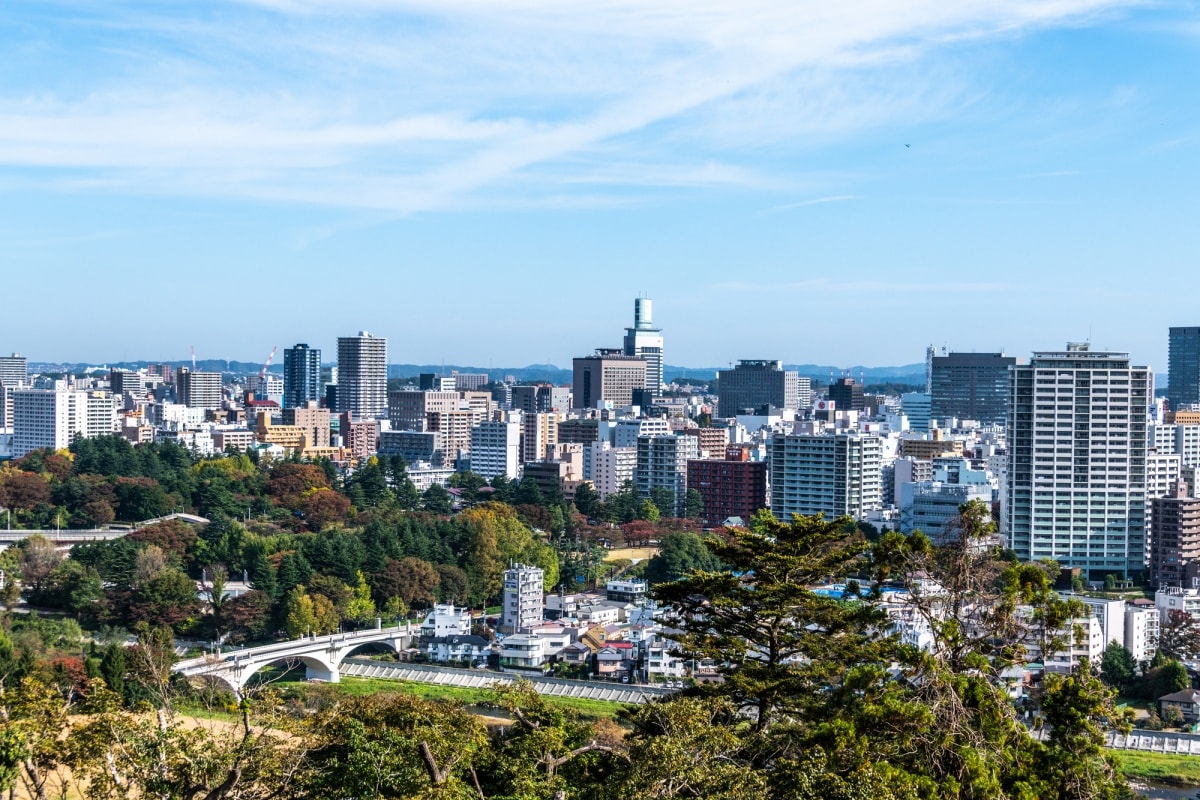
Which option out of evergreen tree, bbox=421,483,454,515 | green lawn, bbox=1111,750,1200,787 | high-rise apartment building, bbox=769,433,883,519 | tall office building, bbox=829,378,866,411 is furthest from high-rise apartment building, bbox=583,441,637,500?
tall office building, bbox=829,378,866,411

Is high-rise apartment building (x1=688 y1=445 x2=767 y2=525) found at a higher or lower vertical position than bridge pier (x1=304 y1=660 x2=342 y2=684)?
higher

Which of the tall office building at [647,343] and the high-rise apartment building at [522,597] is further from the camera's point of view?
the tall office building at [647,343]

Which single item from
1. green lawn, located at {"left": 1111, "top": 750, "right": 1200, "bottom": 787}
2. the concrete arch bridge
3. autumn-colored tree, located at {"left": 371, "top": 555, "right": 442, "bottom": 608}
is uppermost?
autumn-colored tree, located at {"left": 371, "top": 555, "right": 442, "bottom": 608}

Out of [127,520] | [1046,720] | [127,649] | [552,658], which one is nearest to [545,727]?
[1046,720]

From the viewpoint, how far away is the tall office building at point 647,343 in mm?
70981

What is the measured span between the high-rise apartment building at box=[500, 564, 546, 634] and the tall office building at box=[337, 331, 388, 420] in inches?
1576

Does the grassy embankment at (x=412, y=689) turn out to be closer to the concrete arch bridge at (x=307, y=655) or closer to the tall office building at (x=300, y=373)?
the concrete arch bridge at (x=307, y=655)

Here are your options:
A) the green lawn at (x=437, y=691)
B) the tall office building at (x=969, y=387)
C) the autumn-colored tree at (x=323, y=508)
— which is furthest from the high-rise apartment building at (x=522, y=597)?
the tall office building at (x=969, y=387)

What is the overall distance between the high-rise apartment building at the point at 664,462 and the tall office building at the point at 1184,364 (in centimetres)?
3278

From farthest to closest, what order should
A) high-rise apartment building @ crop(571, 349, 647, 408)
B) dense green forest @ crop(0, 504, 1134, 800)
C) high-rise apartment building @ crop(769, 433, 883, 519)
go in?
high-rise apartment building @ crop(571, 349, 647, 408)
high-rise apartment building @ crop(769, 433, 883, 519)
dense green forest @ crop(0, 504, 1134, 800)

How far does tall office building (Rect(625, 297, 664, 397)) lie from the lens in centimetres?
7098

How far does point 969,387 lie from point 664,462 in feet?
85.6

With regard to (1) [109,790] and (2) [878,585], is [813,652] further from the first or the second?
(1) [109,790]

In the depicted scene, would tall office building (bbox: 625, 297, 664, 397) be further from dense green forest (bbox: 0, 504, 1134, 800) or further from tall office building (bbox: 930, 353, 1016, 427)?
dense green forest (bbox: 0, 504, 1134, 800)
